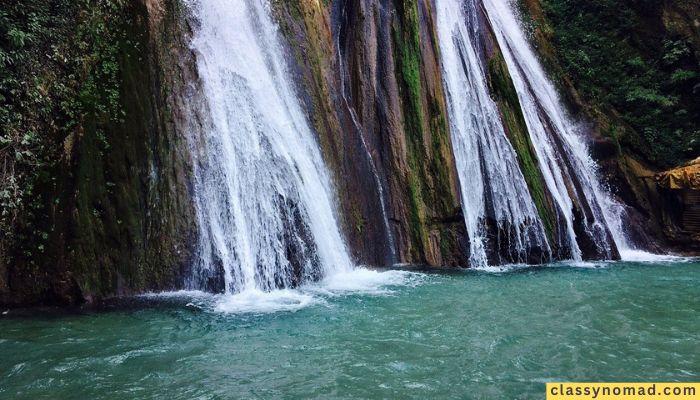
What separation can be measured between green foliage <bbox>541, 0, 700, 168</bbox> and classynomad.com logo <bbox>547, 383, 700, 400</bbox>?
39.9ft

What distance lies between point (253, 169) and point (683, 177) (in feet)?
36.9

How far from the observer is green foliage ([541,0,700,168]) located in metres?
15.3

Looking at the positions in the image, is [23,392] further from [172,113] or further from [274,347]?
[172,113]

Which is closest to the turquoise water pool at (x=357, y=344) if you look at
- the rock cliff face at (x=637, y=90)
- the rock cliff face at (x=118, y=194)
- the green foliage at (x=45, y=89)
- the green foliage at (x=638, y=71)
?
the rock cliff face at (x=118, y=194)

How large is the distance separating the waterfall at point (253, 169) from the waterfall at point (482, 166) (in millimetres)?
3375

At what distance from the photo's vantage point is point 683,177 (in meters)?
13.6

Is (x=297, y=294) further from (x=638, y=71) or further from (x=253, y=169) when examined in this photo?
(x=638, y=71)

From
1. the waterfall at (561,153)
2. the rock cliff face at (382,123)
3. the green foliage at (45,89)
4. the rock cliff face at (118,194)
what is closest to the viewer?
the rock cliff face at (118,194)

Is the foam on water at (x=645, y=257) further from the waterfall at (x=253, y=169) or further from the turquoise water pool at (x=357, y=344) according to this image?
the waterfall at (x=253, y=169)

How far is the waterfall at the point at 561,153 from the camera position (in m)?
12.3

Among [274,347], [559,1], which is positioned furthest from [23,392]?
[559,1]

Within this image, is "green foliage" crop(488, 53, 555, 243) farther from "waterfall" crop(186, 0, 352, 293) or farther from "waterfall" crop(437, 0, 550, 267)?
"waterfall" crop(186, 0, 352, 293)

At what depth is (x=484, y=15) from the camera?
14266 mm

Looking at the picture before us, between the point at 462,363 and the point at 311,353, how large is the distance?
1.52 m
